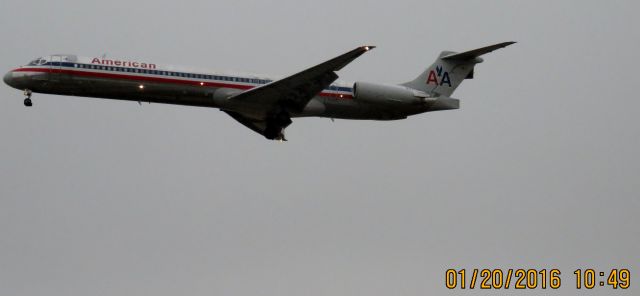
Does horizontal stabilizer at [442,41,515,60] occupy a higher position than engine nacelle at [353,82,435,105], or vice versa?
horizontal stabilizer at [442,41,515,60]

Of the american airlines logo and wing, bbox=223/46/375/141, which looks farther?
the american airlines logo

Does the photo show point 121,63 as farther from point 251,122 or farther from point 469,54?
point 469,54

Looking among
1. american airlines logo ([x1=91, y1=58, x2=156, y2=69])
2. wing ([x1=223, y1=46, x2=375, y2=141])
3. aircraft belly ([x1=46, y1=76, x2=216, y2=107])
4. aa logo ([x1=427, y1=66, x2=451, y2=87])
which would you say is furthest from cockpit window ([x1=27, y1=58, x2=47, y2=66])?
aa logo ([x1=427, y1=66, x2=451, y2=87])

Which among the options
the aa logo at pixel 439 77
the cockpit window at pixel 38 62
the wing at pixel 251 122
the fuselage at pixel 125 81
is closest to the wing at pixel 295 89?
the fuselage at pixel 125 81

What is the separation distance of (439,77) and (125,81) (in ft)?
39.8

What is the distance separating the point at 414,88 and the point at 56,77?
13.4 metres

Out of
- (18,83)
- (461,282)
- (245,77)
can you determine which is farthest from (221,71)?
(461,282)

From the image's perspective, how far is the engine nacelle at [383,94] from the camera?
39.2m

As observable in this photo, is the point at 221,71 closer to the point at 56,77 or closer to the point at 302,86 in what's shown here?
the point at 302,86

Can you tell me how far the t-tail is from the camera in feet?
136

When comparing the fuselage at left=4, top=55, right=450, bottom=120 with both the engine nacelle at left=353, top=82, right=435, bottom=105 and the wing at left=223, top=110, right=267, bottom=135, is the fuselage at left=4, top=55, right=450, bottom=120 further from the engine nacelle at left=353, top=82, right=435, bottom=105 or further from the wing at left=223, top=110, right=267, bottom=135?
the engine nacelle at left=353, top=82, right=435, bottom=105

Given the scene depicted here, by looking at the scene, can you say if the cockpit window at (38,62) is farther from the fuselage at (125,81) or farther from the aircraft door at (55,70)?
the aircraft door at (55,70)

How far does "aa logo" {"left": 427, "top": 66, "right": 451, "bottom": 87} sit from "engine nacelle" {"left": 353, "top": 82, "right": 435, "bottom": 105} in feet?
6.00

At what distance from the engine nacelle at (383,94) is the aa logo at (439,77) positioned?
6.00ft
